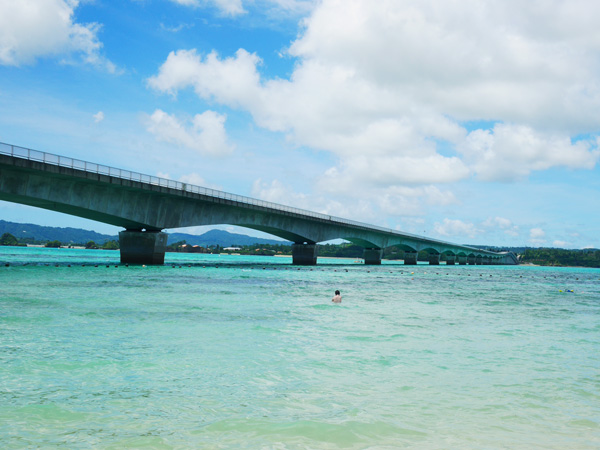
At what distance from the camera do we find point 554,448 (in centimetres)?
703

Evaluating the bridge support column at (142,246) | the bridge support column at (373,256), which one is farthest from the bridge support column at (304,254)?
the bridge support column at (142,246)

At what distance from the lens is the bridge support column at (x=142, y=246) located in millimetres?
58719

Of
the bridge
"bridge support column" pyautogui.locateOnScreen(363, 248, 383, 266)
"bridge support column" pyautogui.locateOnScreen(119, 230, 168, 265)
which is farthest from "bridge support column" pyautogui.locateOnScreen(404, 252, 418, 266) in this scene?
"bridge support column" pyautogui.locateOnScreen(119, 230, 168, 265)

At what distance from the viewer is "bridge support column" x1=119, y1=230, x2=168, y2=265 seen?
58.7m

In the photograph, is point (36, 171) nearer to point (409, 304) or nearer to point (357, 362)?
point (409, 304)

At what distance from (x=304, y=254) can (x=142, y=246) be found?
35.9 meters

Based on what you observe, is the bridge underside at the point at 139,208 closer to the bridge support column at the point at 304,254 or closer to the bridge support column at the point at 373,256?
the bridge support column at the point at 304,254

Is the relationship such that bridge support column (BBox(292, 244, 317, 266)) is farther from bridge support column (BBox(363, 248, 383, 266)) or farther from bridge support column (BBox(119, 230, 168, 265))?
bridge support column (BBox(119, 230, 168, 265))

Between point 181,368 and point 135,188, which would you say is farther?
point 135,188

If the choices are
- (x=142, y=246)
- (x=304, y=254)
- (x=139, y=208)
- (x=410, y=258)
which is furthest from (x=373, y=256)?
(x=139, y=208)

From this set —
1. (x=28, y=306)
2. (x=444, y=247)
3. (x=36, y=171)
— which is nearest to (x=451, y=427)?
(x=28, y=306)

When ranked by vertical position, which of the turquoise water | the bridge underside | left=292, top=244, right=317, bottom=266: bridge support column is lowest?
the turquoise water

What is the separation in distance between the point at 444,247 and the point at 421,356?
147561 mm

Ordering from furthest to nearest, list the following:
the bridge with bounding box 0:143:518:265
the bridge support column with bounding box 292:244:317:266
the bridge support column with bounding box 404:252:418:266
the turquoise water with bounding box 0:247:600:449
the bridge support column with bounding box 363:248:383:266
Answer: the bridge support column with bounding box 404:252:418:266 → the bridge support column with bounding box 363:248:383:266 → the bridge support column with bounding box 292:244:317:266 → the bridge with bounding box 0:143:518:265 → the turquoise water with bounding box 0:247:600:449
